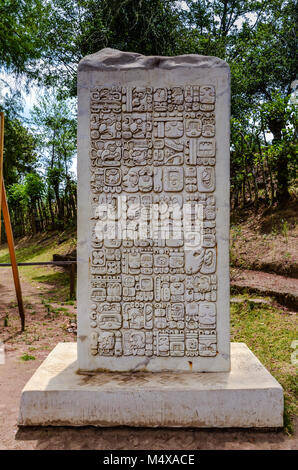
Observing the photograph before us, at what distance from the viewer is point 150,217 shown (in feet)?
8.87

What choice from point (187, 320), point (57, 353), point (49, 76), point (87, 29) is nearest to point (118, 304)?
point (187, 320)

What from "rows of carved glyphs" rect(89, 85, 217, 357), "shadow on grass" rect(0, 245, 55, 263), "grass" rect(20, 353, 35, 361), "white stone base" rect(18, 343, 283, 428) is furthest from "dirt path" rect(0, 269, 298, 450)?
"shadow on grass" rect(0, 245, 55, 263)

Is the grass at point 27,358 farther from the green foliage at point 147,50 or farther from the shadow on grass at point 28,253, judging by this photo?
the shadow on grass at point 28,253

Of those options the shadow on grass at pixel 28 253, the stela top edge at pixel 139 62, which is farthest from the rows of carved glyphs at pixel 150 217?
the shadow on grass at pixel 28 253

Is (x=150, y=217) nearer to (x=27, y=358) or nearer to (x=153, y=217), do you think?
(x=153, y=217)

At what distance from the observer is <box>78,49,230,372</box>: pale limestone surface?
8.76 ft

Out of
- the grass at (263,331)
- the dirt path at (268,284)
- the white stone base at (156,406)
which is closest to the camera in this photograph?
the white stone base at (156,406)

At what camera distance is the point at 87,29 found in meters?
7.42

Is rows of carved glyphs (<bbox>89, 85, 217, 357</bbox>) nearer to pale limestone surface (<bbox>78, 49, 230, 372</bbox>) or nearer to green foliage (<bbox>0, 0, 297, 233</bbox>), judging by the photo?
pale limestone surface (<bbox>78, 49, 230, 372</bbox>)

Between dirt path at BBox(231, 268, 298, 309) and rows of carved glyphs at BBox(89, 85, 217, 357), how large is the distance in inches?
116

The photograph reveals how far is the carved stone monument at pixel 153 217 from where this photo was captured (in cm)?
267

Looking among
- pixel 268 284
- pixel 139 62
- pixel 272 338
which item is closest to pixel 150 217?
pixel 139 62

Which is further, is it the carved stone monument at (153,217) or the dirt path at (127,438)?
the carved stone monument at (153,217)
